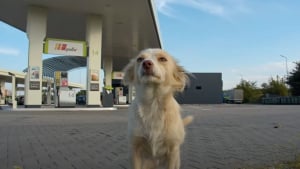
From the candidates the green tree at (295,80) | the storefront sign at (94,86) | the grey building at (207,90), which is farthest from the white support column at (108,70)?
the green tree at (295,80)

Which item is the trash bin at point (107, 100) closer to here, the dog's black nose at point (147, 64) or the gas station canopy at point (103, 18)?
the gas station canopy at point (103, 18)

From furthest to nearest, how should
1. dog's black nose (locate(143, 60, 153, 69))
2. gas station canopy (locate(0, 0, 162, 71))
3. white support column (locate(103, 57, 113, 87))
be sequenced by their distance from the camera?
white support column (locate(103, 57, 113, 87))
gas station canopy (locate(0, 0, 162, 71))
dog's black nose (locate(143, 60, 153, 69))

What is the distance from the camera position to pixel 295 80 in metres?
71.4

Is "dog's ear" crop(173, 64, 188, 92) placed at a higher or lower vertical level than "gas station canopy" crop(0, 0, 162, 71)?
lower

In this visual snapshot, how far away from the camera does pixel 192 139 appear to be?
8812mm

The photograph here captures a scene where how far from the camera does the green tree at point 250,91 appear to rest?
3224 inches

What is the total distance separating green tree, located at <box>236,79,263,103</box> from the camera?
269 ft

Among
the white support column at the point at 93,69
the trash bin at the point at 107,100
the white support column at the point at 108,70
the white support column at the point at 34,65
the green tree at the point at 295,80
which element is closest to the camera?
the white support column at the point at 34,65

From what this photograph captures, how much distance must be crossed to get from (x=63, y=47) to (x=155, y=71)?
2263 centimetres

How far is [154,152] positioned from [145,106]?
47 centimetres

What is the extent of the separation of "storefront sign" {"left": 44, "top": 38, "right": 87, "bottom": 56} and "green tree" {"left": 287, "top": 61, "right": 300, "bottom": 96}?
184 feet

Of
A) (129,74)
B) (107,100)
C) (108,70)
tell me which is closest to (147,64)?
(129,74)

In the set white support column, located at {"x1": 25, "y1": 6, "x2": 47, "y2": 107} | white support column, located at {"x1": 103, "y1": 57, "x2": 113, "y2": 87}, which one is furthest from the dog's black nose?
white support column, located at {"x1": 103, "y1": 57, "x2": 113, "y2": 87}

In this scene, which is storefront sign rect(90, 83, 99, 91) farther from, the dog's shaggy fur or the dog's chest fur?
the dog's chest fur
